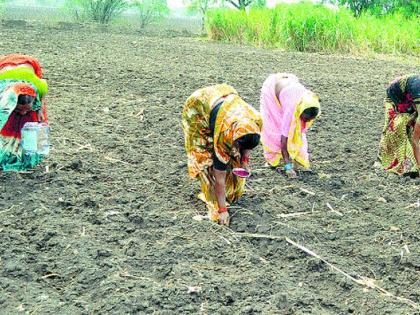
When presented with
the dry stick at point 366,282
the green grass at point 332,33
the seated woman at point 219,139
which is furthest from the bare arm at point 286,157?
the green grass at point 332,33

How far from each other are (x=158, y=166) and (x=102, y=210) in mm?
1117

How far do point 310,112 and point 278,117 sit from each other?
504mm

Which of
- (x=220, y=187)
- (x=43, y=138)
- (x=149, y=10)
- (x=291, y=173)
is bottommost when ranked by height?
(x=291, y=173)

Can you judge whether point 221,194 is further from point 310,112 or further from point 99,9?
point 99,9

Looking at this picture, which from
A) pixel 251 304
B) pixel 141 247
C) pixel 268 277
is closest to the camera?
pixel 251 304

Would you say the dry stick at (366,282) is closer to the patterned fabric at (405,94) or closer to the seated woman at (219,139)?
the seated woman at (219,139)

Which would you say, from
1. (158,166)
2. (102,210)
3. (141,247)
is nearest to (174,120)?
(158,166)

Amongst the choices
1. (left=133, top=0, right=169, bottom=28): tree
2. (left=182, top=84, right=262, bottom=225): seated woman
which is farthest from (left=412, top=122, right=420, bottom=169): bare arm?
(left=133, top=0, right=169, bottom=28): tree

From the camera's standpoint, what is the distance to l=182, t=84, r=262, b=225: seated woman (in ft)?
12.1

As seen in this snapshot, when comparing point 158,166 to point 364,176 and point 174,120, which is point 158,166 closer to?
point 174,120

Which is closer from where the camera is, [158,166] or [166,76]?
[158,166]

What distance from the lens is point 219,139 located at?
3.84m

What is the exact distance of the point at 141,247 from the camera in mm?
3732

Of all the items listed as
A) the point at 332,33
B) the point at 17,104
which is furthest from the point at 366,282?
the point at 332,33
